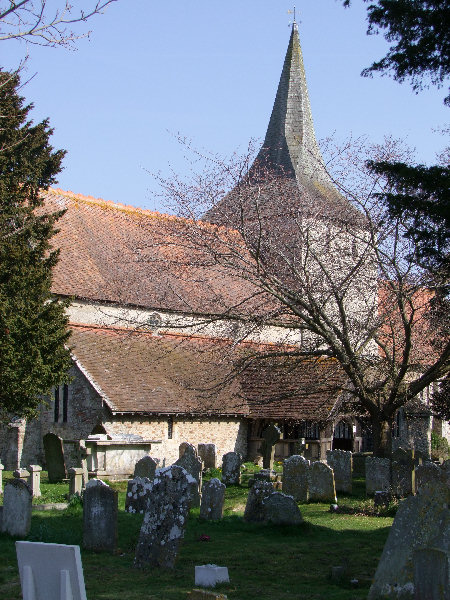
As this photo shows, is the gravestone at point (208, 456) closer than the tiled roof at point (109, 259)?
Yes

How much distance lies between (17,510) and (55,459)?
802 centimetres

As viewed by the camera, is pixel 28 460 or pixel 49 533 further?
pixel 28 460

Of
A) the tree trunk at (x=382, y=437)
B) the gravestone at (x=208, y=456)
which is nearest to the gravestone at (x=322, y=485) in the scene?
the tree trunk at (x=382, y=437)

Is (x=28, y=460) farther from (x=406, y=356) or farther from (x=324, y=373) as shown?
(x=406, y=356)

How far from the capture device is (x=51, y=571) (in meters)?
5.25

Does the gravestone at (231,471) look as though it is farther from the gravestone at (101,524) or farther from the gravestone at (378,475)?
the gravestone at (101,524)

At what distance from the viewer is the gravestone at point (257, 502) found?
491 inches

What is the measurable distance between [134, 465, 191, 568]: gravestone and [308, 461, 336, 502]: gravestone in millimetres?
6295

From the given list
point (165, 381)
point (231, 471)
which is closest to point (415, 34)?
point (231, 471)

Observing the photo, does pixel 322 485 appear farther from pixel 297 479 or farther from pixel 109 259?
pixel 109 259

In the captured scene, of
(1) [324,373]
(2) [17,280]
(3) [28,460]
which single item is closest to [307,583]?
(1) [324,373]

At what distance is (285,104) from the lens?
34062 mm

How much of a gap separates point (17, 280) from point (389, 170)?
12317mm

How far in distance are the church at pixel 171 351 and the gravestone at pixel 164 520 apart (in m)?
6.38
